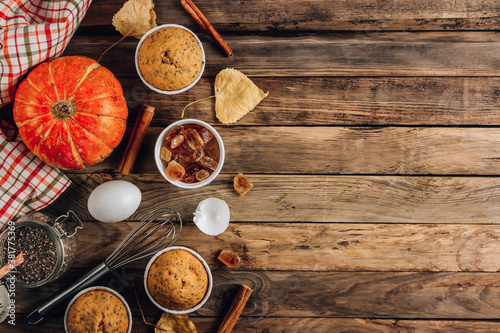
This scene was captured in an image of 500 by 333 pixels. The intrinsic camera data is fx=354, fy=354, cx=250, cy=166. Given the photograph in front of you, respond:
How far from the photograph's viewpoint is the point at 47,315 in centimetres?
117

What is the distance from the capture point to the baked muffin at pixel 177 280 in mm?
1082

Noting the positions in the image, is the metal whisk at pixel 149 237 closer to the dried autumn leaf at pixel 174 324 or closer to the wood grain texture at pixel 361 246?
the wood grain texture at pixel 361 246

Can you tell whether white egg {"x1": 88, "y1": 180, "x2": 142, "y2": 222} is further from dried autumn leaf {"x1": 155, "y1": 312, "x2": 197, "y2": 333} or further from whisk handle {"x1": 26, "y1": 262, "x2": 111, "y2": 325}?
dried autumn leaf {"x1": 155, "y1": 312, "x2": 197, "y2": 333}

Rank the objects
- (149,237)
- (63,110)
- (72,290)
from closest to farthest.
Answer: (63,110)
(72,290)
(149,237)

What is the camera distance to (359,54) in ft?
4.11

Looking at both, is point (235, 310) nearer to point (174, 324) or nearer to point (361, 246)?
point (174, 324)

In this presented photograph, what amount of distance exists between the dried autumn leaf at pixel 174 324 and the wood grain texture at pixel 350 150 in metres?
0.52

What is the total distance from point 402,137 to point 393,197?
216 millimetres

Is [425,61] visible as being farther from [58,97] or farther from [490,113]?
[58,97]

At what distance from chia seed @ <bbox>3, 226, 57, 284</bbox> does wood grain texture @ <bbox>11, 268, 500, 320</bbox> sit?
20.5 inches

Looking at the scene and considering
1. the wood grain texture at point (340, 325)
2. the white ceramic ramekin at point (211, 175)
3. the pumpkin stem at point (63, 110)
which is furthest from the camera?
the wood grain texture at point (340, 325)

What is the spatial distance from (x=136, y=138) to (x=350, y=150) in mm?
744

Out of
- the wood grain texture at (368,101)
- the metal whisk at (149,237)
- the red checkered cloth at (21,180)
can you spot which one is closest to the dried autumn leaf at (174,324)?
the metal whisk at (149,237)

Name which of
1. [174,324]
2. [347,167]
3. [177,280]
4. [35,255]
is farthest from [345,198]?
[35,255]
